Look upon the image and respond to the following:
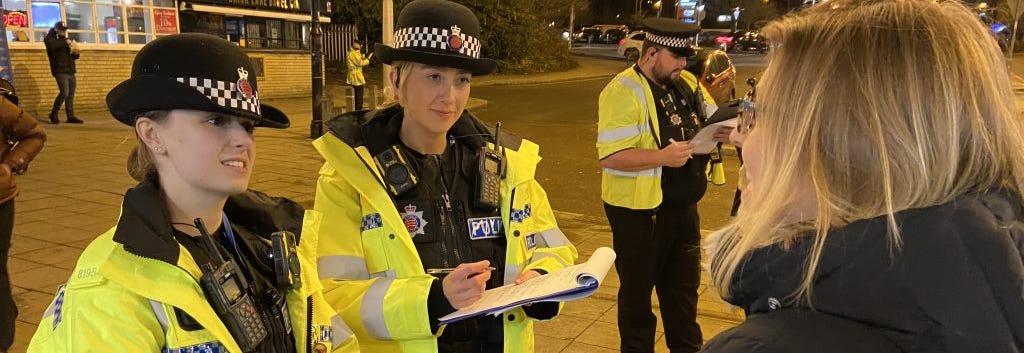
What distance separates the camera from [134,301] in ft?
4.85

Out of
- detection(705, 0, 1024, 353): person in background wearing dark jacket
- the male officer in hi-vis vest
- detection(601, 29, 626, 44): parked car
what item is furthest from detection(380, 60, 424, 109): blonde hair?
detection(601, 29, 626, 44): parked car

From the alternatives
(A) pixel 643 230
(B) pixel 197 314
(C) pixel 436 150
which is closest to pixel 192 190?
(B) pixel 197 314

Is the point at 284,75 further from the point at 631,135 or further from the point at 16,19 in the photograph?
the point at 631,135

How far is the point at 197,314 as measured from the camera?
152cm

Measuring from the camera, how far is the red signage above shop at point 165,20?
15.9 m

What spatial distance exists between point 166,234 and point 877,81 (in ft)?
4.79

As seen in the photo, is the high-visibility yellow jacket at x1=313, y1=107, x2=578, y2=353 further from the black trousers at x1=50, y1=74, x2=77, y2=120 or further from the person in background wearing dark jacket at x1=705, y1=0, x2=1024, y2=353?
the black trousers at x1=50, y1=74, x2=77, y2=120

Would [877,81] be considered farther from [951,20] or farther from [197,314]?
[197,314]

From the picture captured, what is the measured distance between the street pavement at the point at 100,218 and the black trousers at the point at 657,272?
21 cm

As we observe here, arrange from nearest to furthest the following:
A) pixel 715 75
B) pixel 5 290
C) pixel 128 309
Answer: pixel 128 309, pixel 5 290, pixel 715 75

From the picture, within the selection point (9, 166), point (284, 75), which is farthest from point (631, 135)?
point (284, 75)

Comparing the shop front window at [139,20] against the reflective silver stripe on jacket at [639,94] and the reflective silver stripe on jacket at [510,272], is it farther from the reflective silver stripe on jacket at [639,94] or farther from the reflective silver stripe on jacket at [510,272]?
the reflective silver stripe on jacket at [510,272]

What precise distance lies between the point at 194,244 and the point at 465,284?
0.72 meters

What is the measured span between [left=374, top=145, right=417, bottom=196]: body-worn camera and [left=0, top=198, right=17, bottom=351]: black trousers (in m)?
2.75
